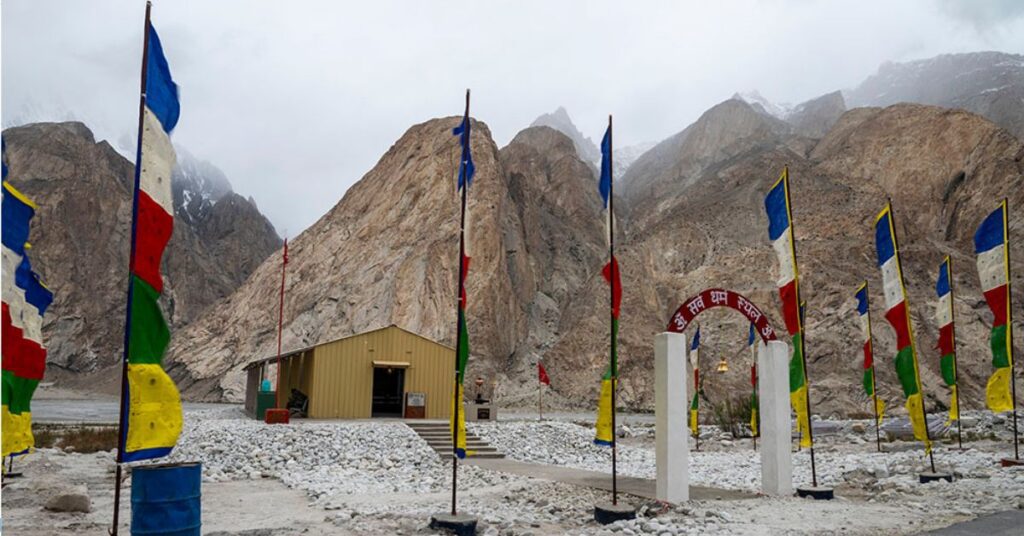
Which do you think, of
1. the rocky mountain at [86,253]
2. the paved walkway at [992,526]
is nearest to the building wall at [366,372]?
the paved walkway at [992,526]

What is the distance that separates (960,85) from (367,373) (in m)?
106

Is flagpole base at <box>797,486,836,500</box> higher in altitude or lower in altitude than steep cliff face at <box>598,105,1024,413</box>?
lower

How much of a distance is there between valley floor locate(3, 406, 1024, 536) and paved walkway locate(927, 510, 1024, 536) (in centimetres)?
20

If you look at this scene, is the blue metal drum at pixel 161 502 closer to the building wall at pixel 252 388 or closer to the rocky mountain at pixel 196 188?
the building wall at pixel 252 388

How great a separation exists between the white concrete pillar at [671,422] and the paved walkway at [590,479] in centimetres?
53

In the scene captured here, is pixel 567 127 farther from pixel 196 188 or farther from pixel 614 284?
pixel 614 284

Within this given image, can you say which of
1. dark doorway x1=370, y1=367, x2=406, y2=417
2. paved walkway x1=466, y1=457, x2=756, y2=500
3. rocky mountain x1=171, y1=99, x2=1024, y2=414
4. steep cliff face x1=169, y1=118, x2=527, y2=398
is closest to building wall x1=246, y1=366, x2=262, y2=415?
dark doorway x1=370, y1=367, x2=406, y2=417

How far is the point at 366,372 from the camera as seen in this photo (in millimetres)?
27156

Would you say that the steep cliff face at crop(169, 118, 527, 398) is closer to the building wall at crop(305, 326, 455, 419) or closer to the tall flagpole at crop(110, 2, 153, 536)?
the building wall at crop(305, 326, 455, 419)

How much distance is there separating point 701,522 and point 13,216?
369 inches

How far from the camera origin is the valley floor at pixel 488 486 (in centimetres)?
1034

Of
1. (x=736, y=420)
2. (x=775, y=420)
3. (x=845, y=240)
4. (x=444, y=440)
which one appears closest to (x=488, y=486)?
(x=775, y=420)

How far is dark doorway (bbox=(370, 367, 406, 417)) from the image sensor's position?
2984cm

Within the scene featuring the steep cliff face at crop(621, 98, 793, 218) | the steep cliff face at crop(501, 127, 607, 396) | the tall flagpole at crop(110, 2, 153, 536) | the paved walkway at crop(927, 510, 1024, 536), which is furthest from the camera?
the steep cliff face at crop(621, 98, 793, 218)
